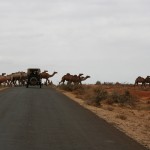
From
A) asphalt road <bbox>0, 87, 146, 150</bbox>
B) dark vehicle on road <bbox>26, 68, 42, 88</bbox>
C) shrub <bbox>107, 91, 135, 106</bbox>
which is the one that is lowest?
asphalt road <bbox>0, 87, 146, 150</bbox>

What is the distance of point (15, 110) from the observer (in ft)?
91.6

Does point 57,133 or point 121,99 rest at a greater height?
point 121,99

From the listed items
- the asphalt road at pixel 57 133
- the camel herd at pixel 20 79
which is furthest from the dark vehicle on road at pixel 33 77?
the asphalt road at pixel 57 133

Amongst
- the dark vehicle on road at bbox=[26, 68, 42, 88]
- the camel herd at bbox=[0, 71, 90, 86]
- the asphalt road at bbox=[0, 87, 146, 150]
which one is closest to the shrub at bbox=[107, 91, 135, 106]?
the asphalt road at bbox=[0, 87, 146, 150]

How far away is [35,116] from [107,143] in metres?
8.78

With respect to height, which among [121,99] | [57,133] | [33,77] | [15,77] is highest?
[15,77]

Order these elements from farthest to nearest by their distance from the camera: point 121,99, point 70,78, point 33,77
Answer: point 70,78 → point 33,77 → point 121,99

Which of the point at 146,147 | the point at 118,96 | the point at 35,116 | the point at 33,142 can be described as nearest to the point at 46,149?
the point at 33,142

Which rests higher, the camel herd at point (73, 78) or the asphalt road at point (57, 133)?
the camel herd at point (73, 78)

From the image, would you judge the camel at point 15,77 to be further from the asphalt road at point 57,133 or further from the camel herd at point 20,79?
the asphalt road at point 57,133

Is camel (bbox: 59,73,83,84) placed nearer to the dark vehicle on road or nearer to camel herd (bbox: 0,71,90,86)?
camel herd (bbox: 0,71,90,86)

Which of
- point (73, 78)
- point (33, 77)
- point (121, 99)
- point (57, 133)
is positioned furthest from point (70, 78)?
point (57, 133)

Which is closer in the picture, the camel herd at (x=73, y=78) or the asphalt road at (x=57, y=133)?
the asphalt road at (x=57, y=133)

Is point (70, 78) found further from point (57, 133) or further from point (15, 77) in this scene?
point (57, 133)
